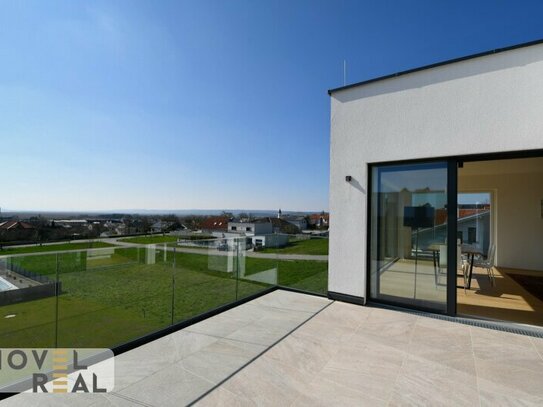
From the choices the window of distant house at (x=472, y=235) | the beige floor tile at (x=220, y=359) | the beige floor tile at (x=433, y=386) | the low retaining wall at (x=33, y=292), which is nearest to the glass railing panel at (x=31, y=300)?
the low retaining wall at (x=33, y=292)

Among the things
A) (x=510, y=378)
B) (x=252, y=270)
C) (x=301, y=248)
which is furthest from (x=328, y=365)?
(x=301, y=248)

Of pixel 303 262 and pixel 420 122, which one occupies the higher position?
pixel 420 122

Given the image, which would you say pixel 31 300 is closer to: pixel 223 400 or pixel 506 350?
pixel 223 400

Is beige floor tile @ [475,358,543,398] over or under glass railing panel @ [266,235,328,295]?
under

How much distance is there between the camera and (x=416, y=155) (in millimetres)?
3887

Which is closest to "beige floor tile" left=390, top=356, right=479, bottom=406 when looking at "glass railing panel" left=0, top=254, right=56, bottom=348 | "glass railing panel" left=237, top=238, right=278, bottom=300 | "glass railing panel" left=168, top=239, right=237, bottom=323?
"glass railing panel" left=168, top=239, right=237, bottom=323

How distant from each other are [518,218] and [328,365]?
7765 millimetres

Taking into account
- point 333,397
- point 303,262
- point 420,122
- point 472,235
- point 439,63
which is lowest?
point 333,397

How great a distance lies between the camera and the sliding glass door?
3840 mm

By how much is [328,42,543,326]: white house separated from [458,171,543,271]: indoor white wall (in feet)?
12.3

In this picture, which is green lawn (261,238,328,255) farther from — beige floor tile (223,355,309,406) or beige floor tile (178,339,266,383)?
beige floor tile (223,355,309,406)

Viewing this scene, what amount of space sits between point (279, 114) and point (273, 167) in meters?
8.60

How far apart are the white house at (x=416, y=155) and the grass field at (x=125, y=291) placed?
1143 millimetres

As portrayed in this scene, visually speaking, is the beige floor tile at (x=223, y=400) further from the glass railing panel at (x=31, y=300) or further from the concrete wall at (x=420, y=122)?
the concrete wall at (x=420, y=122)
